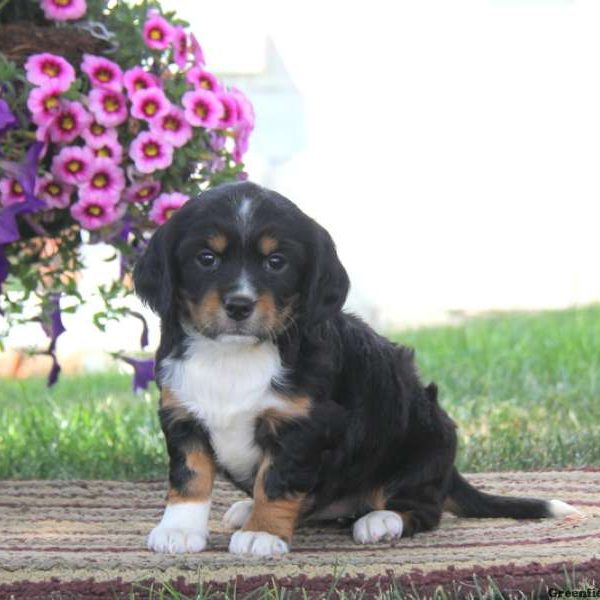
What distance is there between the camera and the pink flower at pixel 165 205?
448 centimetres

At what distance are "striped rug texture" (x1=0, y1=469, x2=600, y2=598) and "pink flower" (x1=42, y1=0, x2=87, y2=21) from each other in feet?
5.22

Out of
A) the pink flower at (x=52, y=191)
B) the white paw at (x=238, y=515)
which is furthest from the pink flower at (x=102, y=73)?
the white paw at (x=238, y=515)

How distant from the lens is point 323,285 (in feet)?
11.8

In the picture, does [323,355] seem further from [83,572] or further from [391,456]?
[83,572]

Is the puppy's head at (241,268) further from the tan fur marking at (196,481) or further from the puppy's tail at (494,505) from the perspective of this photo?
the puppy's tail at (494,505)

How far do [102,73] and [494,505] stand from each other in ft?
5.94

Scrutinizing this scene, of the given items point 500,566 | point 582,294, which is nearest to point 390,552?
point 500,566

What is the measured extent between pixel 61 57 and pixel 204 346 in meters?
1.28

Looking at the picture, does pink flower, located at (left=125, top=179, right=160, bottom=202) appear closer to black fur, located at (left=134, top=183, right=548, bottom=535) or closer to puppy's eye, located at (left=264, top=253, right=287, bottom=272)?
black fur, located at (left=134, top=183, right=548, bottom=535)

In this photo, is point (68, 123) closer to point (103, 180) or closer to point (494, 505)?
point (103, 180)

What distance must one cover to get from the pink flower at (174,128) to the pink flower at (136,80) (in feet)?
0.37

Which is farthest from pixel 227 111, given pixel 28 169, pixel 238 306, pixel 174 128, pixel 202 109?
pixel 238 306

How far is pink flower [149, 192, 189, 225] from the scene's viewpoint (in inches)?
176

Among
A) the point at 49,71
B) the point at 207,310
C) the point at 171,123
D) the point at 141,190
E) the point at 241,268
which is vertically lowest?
the point at 207,310
